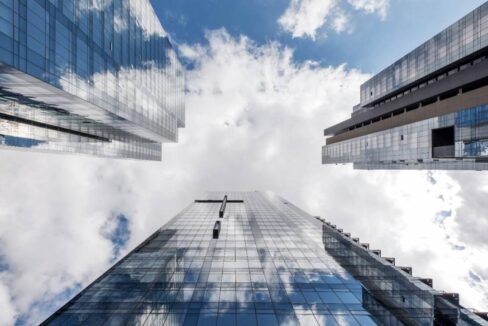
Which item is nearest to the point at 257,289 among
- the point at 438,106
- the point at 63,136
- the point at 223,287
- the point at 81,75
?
the point at 223,287

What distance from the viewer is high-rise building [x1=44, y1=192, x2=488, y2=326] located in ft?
82.1

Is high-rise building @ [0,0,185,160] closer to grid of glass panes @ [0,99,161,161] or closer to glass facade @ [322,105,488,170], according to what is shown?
grid of glass panes @ [0,99,161,161]

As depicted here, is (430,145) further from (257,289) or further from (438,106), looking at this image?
(257,289)

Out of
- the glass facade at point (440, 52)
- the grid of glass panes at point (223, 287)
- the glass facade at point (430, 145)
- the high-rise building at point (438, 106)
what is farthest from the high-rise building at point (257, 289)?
the glass facade at point (440, 52)

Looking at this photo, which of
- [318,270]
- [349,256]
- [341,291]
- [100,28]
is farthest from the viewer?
[100,28]

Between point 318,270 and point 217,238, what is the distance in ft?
60.7

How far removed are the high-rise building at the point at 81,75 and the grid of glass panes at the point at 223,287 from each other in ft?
79.8

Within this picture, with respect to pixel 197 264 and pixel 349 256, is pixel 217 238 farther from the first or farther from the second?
pixel 349 256

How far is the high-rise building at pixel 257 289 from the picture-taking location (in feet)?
82.1

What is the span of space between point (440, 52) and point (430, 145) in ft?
76.7

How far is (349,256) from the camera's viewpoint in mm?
39156

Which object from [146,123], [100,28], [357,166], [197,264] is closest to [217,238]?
[197,264]

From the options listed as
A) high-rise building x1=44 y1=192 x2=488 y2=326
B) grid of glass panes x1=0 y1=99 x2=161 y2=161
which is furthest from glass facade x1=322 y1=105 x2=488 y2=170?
grid of glass panes x1=0 y1=99 x2=161 y2=161

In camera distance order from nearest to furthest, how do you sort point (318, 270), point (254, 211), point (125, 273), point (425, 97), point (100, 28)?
point (125, 273), point (318, 270), point (100, 28), point (425, 97), point (254, 211)
